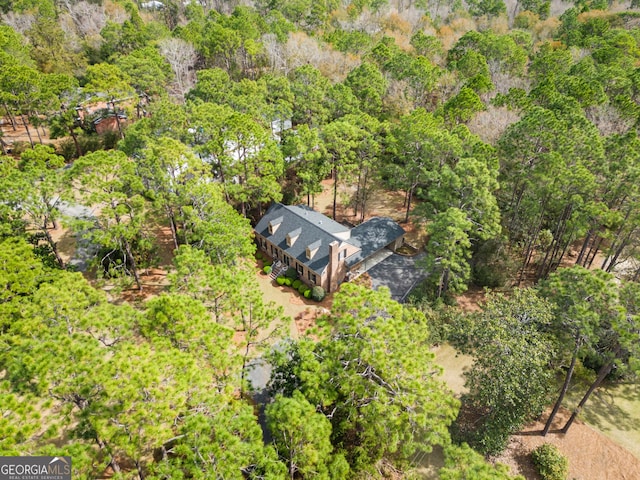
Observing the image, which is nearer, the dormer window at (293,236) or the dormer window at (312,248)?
the dormer window at (312,248)

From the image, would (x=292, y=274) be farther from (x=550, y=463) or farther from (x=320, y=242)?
(x=550, y=463)

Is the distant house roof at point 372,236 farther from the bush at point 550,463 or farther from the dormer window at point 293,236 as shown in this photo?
the bush at point 550,463

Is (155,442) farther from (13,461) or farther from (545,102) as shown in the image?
(545,102)

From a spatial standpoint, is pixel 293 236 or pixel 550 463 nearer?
pixel 550 463

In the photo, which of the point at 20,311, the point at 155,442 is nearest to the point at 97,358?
the point at 155,442

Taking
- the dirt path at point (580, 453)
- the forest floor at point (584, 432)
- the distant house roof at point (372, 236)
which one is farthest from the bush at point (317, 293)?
the dirt path at point (580, 453)

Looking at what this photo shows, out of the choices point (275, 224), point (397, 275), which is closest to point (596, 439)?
point (397, 275)

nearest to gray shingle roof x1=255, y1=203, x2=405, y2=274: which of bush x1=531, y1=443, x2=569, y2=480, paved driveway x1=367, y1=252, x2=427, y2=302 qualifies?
paved driveway x1=367, y1=252, x2=427, y2=302
